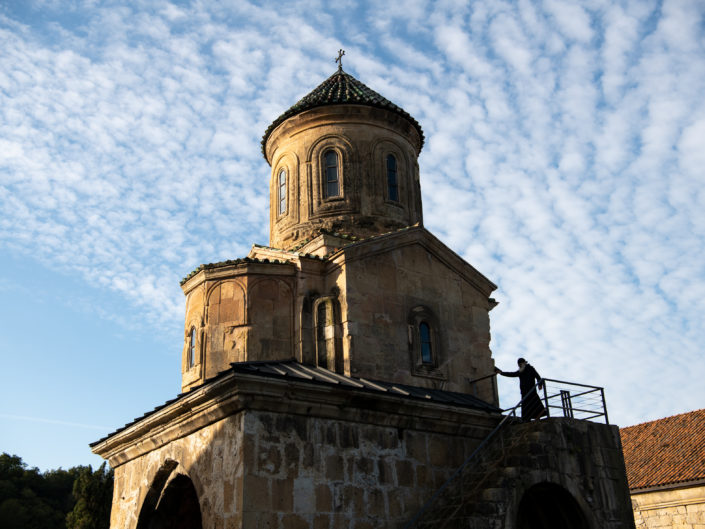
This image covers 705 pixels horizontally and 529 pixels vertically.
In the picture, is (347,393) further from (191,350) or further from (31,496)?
(31,496)

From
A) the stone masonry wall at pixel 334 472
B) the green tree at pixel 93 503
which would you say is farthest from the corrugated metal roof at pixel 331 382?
the green tree at pixel 93 503

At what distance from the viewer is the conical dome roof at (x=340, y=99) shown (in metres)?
14.7

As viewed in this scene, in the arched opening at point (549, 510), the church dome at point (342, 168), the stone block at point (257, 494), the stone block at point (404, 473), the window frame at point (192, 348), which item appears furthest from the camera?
the church dome at point (342, 168)

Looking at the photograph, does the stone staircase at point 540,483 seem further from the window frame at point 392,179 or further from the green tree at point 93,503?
the green tree at point 93,503

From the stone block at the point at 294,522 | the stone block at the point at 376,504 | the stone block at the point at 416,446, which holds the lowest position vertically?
the stone block at the point at 294,522

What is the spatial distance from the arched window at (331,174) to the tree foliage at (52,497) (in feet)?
61.8

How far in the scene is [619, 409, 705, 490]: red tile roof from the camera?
1967 centimetres

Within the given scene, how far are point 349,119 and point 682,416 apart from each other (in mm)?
15991

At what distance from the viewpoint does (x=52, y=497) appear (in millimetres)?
40125

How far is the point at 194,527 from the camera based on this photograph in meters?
11.8

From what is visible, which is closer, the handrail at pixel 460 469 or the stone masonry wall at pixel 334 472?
the stone masonry wall at pixel 334 472

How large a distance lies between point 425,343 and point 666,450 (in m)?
13.1

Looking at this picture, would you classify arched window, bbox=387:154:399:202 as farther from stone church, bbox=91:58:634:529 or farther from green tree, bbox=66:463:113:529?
green tree, bbox=66:463:113:529

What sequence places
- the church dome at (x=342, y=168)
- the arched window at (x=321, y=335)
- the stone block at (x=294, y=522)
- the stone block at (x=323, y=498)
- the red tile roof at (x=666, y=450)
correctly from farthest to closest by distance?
the red tile roof at (x=666, y=450), the church dome at (x=342, y=168), the arched window at (x=321, y=335), the stone block at (x=323, y=498), the stone block at (x=294, y=522)
